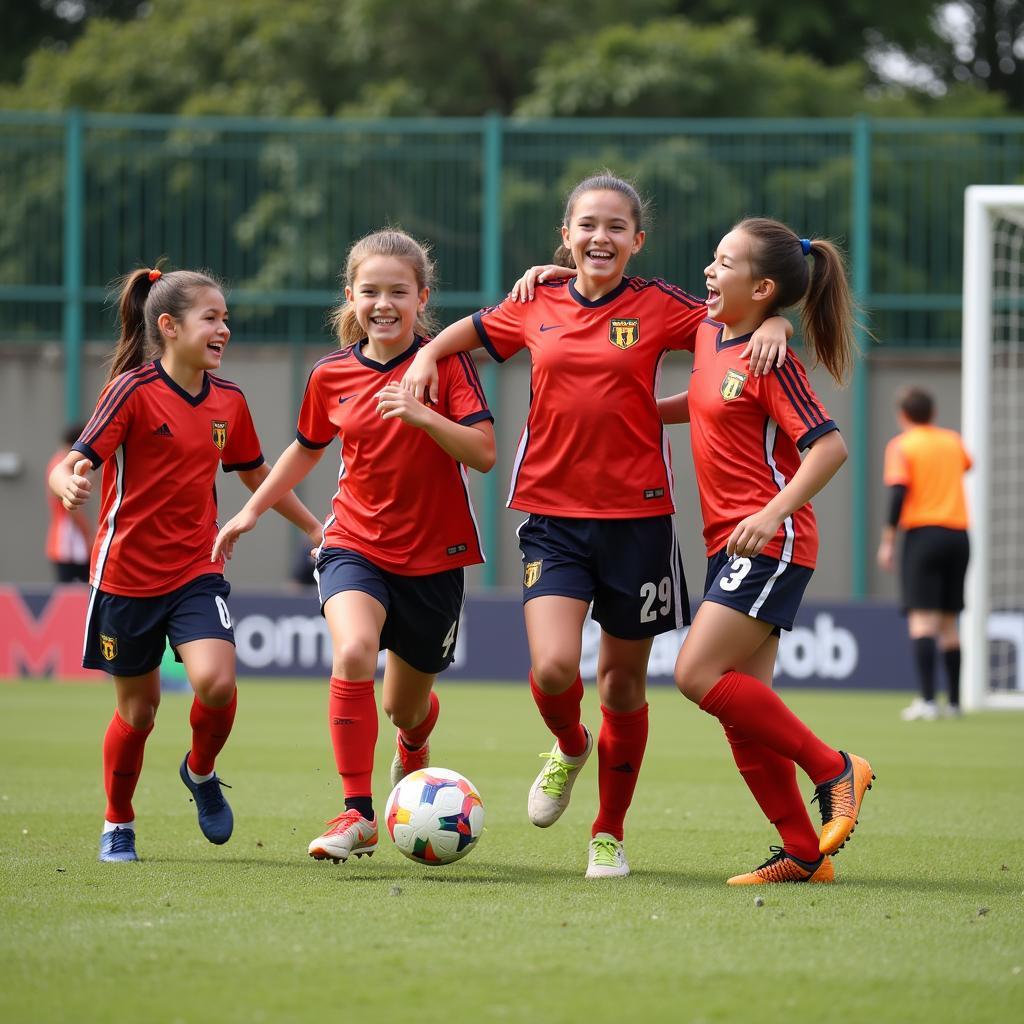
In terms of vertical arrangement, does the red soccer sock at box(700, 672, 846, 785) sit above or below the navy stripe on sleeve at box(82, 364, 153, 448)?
below

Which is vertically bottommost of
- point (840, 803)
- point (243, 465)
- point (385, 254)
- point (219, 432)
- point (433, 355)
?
point (840, 803)

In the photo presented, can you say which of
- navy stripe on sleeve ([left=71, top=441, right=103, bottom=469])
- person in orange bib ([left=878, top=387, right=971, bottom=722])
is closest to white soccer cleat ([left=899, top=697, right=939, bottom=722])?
person in orange bib ([left=878, top=387, right=971, bottom=722])

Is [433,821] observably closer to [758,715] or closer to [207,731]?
[207,731]

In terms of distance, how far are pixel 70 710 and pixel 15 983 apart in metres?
7.93

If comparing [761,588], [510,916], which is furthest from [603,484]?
[510,916]

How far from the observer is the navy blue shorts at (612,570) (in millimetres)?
5297

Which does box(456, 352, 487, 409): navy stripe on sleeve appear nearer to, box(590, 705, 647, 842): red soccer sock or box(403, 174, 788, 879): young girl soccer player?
box(403, 174, 788, 879): young girl soccer player

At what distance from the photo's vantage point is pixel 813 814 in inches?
265

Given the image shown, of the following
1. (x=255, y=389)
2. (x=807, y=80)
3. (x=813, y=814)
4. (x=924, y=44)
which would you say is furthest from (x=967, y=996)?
(x=924, y=44)

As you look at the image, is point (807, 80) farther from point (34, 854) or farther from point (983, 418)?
point (34, 854)

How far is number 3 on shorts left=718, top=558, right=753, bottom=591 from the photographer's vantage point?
16.5ft

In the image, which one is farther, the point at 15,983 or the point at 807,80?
the point at 807,80

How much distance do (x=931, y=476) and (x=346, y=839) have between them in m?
7.39

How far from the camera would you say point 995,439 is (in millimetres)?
15133
